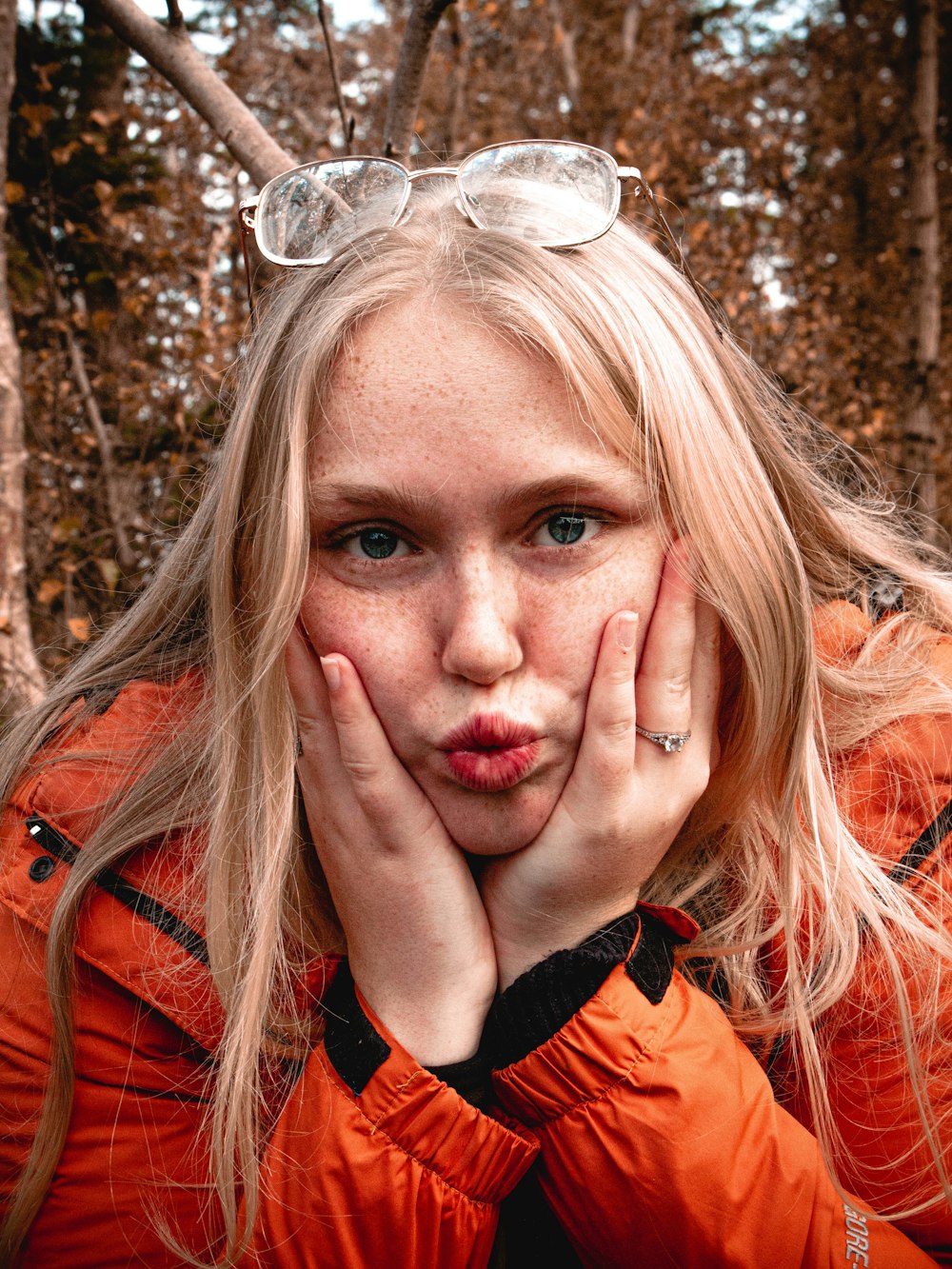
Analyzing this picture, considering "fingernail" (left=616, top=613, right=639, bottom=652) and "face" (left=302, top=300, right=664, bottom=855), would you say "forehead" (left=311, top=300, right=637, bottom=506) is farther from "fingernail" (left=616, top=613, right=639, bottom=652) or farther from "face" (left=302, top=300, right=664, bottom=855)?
"fingernail" (left=616, top=613, right=639, bottom=652)

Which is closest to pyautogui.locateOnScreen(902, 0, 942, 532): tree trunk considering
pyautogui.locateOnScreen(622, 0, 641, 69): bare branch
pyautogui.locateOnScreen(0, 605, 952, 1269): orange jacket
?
pyautogui.locateOnScreen(0, 605, 952, 1269): orange jacket

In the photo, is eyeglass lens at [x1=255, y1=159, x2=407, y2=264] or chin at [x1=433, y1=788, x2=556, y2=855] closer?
chin at [x1=433, y1=788, x2=556, y2=855]

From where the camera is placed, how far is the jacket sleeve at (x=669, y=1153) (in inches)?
59.4

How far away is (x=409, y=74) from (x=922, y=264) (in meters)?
3.44

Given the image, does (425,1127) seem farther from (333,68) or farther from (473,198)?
(333,68)

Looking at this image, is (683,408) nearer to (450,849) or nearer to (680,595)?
(680,595)

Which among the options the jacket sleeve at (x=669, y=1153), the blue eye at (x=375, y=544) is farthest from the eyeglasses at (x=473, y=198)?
the jacket sleeve at (x=669, y=1153)

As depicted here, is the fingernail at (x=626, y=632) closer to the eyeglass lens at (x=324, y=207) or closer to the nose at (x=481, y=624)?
the nose at (x=481, y=624)

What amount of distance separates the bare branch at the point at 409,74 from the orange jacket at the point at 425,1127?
1791mm

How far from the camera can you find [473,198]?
6.04 ft

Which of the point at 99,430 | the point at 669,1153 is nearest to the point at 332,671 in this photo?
the point at 669,1153

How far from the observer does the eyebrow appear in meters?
1.55

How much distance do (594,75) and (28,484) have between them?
9.67 metres

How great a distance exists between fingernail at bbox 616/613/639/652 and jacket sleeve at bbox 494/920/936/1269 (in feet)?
1.83
